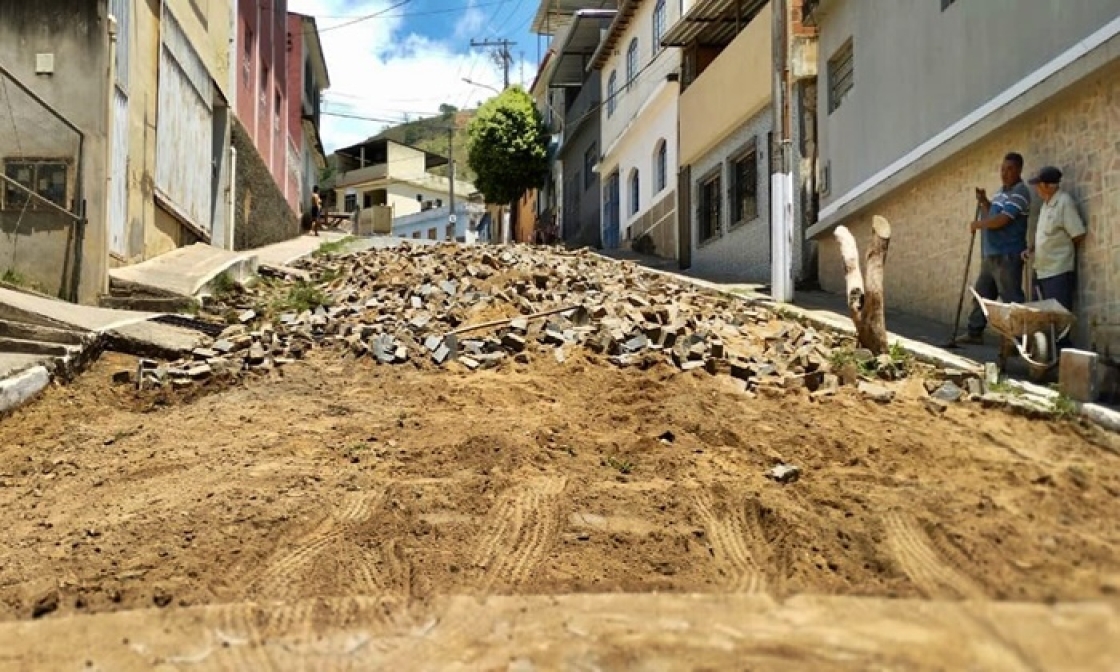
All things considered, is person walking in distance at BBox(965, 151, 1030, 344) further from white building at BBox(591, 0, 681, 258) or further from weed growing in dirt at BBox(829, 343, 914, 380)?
white building at BBox(591, 0, 681, 258)

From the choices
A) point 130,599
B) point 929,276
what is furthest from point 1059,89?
point 130,599

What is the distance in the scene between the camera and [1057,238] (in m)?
7.03

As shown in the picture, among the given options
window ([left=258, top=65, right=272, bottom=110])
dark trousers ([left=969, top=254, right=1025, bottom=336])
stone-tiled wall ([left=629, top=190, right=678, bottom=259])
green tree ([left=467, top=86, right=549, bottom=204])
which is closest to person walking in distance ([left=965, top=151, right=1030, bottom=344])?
dark trousers ([left=969, top=254, right=1025, bottom=336])

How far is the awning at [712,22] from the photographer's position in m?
16.5

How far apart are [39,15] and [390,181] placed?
43777 millimetres

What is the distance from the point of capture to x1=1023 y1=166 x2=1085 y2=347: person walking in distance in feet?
22.7

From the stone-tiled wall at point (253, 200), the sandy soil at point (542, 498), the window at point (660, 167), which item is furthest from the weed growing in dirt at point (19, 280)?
the window at point (660, 167)

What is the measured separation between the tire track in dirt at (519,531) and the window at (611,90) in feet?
69.4

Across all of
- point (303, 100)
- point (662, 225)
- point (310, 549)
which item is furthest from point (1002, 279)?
point (303, 100)

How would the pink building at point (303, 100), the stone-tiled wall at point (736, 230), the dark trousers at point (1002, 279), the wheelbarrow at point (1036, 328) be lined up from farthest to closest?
the pink building at point (303, 100) → the stone-tiled wall at point (736, 230) → the dark trousers at point (1002, 279) → the wheelbarrow at point (1036, 328)

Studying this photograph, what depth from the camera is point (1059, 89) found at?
698cm

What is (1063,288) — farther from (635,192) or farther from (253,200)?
(635,192)

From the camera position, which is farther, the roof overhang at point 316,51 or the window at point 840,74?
the roof overhang at point 316,51

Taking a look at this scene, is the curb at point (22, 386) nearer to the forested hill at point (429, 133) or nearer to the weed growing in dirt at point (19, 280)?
the weed growing in dirt at point (19, 280)
